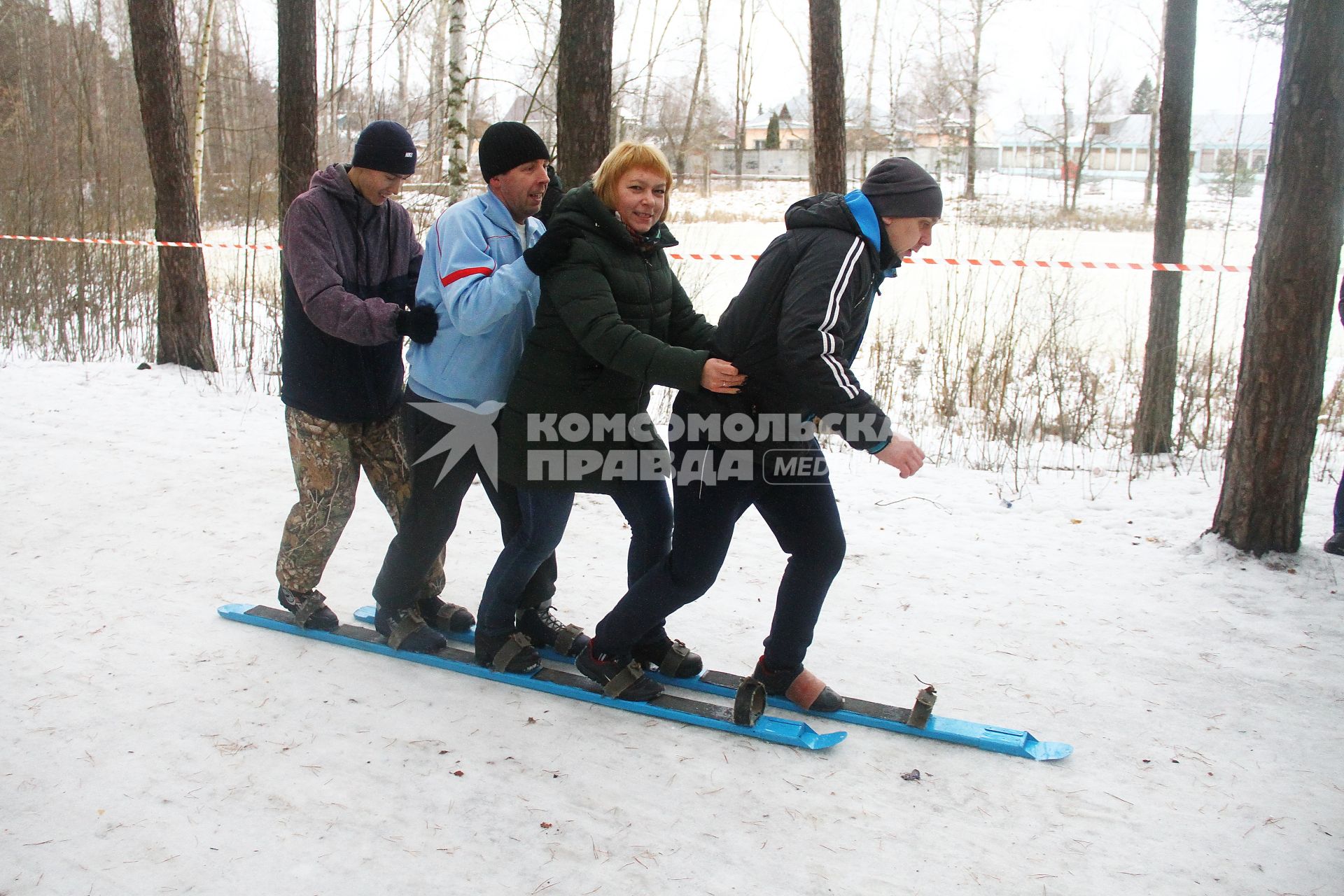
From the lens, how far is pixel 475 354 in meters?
3.17

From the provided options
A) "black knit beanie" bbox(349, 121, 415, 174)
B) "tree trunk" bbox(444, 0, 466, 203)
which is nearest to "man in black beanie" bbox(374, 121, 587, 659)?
"black knit beanie" bbox(349, 121, 415, 174)

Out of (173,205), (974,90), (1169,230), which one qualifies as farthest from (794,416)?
(974,90)

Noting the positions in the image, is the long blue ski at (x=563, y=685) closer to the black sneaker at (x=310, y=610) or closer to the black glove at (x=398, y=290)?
the black sneaker at (x=310, y=610)

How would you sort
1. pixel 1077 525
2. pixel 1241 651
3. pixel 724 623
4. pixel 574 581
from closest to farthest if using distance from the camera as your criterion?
pixel 1241 651 < pixel 724 623 < pixel 574 581 < pixel 1077 525

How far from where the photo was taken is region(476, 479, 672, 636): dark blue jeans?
3.14 m

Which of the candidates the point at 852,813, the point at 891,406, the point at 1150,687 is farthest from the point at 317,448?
the point at 891,406

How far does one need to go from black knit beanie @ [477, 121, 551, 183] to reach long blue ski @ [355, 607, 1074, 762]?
1743 mm

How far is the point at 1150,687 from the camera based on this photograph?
11.1 ft

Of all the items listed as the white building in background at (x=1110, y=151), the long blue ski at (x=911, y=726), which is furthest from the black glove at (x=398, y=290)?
the white building in background at (x=1110, y=151)

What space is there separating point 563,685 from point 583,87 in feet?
11.5

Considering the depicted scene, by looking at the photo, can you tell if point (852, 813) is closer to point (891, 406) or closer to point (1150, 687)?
point (1150, 687)

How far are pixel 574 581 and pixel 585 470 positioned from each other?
1.45 meters

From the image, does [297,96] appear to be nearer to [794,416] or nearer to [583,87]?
[583,87]

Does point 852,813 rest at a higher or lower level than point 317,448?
lower
